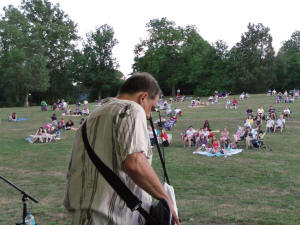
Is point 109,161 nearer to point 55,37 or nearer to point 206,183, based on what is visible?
point 206,183

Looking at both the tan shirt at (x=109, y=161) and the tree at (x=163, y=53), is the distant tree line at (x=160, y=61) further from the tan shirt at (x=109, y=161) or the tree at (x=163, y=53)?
the tan shirt at (x=109, y=161)

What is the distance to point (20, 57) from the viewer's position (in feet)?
149

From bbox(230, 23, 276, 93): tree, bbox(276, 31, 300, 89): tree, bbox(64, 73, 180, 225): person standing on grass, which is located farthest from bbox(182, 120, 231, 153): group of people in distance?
bbox(276, 31, 300, 89): tree

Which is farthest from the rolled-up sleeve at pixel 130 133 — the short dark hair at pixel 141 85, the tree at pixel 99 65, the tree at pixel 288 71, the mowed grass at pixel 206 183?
the tree at pixel 288 71

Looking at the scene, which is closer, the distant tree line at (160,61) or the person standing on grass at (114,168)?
the person standing on grass at (114,168)

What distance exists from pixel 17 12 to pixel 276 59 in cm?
4387

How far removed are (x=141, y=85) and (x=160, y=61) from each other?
61.1 meters

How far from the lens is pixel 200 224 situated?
18.3 ft

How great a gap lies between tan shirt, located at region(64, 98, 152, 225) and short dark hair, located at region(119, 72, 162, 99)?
0.16 m

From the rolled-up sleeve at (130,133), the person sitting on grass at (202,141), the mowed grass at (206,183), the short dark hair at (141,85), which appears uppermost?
the short dark hair at (141,85)

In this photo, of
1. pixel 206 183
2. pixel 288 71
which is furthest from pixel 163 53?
pixel 206 183

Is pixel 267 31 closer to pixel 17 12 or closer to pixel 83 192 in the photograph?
pixel 17 12

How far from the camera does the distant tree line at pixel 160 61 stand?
5641 centimetres

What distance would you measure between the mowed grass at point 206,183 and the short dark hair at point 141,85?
4154mm
